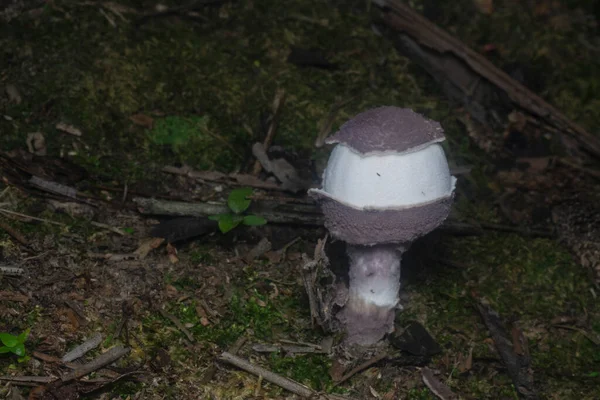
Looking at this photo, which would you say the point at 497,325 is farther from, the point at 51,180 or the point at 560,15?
the point at 560,15

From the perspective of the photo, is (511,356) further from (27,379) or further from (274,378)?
(27,379)

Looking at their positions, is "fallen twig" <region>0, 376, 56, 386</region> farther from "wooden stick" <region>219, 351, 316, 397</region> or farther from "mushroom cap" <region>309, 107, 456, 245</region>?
"mushroom cap" <region>309, 107, 456, 245</region>

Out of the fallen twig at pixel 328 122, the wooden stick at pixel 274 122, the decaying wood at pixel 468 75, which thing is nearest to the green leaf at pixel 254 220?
the wooden stick at pixel 274 122

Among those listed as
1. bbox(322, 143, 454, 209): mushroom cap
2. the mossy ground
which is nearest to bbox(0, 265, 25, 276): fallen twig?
the mossy ground

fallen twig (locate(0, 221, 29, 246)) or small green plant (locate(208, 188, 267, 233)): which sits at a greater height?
small green plant (locate(208, 188, 267, 233))

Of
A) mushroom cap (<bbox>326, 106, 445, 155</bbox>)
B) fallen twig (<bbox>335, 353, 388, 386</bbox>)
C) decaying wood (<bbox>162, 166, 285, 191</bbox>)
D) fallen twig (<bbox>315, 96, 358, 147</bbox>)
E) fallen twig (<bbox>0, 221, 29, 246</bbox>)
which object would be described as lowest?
fallen twig (<bbox>335, 353, 388, 386</bbox>)

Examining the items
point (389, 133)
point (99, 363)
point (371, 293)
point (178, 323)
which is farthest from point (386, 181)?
point (99, 363)

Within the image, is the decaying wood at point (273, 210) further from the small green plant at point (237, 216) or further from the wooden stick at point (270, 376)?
the wooden stick at point (270, 376)
